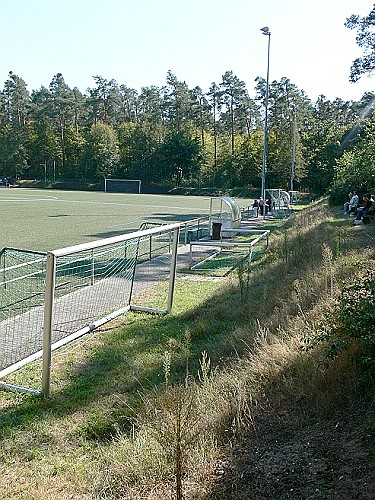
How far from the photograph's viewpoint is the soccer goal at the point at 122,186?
79.5 metres

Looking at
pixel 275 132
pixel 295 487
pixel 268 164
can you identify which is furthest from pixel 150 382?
pixel 275 132

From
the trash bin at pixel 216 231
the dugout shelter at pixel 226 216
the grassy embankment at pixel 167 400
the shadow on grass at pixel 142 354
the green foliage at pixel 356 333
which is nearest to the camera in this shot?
the grassy embankment at pixel 167 400

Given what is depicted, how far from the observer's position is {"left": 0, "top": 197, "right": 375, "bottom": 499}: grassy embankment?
343 centimetres

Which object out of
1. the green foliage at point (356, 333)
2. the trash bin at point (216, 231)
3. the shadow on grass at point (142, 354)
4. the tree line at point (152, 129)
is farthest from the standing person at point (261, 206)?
the tree line at point (152, 129)

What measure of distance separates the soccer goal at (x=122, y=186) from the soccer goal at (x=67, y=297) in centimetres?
6971

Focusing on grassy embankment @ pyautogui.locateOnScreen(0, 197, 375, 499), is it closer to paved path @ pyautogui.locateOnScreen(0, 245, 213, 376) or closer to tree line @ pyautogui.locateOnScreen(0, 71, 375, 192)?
paved path @ pyautogui.locateOnScreen(0, 245, 213, 376)

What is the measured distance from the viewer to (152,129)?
8462 centimetres

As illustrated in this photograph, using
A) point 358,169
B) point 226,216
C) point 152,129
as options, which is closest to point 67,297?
point 358,169

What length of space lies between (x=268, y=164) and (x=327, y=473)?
6686 cm

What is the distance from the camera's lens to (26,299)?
7.97m

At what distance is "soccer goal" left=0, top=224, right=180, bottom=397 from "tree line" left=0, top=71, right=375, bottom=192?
65.0 metres

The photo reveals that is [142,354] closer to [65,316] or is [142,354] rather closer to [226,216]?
[65,316]

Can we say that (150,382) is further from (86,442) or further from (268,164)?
(268,164)

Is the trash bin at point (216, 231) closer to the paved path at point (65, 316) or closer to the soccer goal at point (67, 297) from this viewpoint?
the paved path at point (65, 316)
